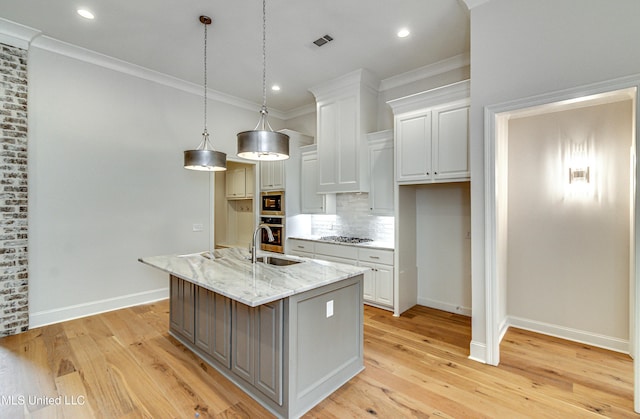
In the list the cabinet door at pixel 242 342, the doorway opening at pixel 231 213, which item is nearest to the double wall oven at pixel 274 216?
the doorway opening at pixel 231 213

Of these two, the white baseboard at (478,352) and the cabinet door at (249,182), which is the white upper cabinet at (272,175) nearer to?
the cabinet door at (249,182)

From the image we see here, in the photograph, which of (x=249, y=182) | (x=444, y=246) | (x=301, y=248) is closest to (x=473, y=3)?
(x=444, y=246)

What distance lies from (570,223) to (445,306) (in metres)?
1.71

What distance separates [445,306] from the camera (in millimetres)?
3922

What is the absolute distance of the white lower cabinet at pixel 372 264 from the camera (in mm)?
3838

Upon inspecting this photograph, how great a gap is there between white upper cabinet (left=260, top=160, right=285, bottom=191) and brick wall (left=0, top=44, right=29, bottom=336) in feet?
10.2

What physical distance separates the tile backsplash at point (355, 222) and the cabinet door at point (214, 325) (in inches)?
97.9

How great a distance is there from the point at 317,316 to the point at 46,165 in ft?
11.8

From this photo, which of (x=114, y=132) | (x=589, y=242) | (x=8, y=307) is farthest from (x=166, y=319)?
(x=589, y=242)

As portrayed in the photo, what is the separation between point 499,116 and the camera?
2.58m

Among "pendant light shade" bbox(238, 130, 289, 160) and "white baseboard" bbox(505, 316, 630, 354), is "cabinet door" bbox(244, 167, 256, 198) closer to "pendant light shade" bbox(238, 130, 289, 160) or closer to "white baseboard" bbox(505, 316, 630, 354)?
"pendant light shade" bbox(238, 130, 289, 160)

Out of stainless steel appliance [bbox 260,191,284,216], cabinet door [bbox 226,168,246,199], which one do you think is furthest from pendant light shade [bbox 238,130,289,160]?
cabinet door [bbox 226,168,246,199]

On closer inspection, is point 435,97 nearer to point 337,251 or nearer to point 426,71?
point 426,71

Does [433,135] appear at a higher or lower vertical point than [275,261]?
higher
